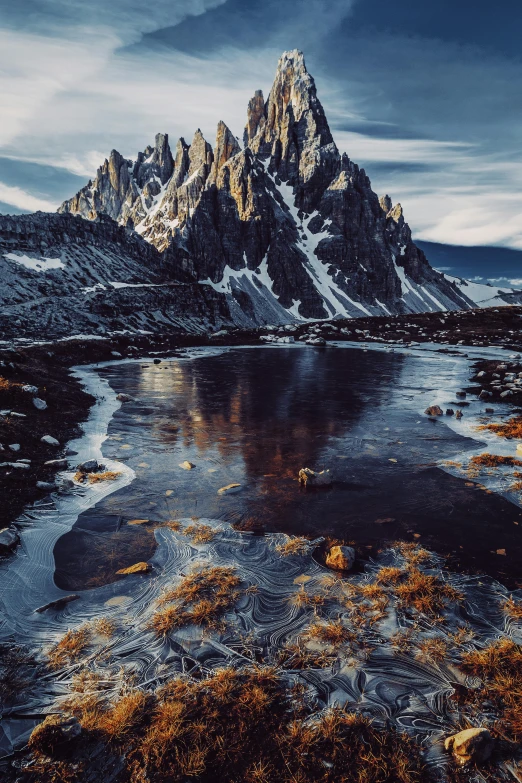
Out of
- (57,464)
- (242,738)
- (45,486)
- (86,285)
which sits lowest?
(242,738)

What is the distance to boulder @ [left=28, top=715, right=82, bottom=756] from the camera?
462 centimetres

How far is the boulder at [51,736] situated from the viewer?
15.1 feet

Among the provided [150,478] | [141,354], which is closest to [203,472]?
[150,478]

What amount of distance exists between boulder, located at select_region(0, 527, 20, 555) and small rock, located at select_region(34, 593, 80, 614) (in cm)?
219

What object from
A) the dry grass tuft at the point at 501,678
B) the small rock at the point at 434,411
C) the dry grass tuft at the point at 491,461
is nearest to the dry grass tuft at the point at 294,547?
the dry grass tuft at the point at 501,678

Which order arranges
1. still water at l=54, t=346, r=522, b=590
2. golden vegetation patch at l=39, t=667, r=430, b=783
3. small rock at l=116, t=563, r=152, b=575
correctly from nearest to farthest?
golden vegetation patch at l=39, t=667, r=430, b=783, small rock at l=116, t=563, r=152, b=575, still water at l=54, t=346, r=522, b=590

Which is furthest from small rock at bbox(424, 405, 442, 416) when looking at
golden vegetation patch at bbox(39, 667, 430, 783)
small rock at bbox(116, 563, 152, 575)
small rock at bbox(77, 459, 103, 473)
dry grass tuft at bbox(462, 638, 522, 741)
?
golden vegetation patch at bbox(39, 667, 430, 783)

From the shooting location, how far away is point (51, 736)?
4645 mm

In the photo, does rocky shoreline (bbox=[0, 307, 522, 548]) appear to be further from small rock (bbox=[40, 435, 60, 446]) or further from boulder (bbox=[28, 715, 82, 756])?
boulder (bbox=[28, 715, 82, 756])

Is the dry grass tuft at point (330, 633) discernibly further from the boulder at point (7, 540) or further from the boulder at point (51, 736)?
the boulder at point (7, 540)

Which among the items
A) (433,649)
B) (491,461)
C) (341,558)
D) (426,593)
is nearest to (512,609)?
(426,593)

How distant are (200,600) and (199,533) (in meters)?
2.30

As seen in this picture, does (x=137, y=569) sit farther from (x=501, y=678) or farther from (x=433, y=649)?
(x=501, y=678)

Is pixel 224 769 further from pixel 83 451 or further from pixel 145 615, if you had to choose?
pixel 83 451
